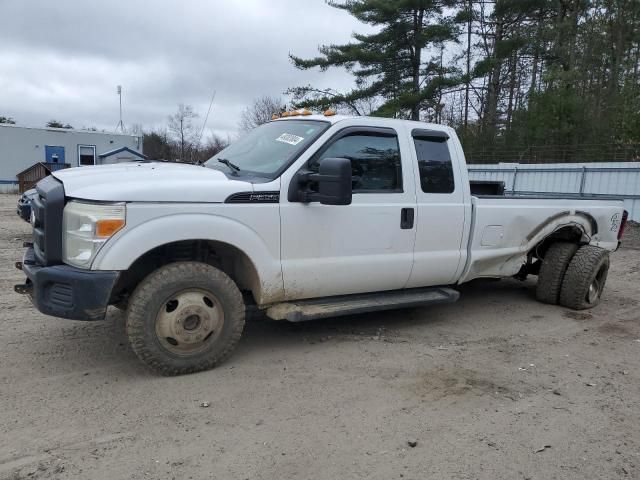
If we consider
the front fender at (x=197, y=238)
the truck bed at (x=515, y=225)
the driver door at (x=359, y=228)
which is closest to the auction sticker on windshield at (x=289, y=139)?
the driver door at (x=359, y=228)

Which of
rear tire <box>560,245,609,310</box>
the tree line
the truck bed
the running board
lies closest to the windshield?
the running board

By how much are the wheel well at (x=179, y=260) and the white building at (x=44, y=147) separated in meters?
24.6

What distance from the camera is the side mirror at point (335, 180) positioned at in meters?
3.95

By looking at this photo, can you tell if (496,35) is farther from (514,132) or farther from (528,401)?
(528,401)

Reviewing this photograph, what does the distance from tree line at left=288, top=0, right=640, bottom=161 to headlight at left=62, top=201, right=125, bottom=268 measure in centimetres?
1833

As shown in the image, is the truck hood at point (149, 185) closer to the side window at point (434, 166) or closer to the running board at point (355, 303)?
the running board at point (355, 303)

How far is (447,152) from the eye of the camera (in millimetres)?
5285

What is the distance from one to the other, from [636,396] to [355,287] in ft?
7.52

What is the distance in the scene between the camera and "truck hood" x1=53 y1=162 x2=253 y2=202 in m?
3.63

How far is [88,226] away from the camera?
11.7 feet

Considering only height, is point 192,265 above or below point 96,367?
above

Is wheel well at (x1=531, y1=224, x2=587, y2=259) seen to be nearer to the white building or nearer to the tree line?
the tree line

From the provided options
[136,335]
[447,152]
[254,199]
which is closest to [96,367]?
[136,335]

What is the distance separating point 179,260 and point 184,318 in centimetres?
50
